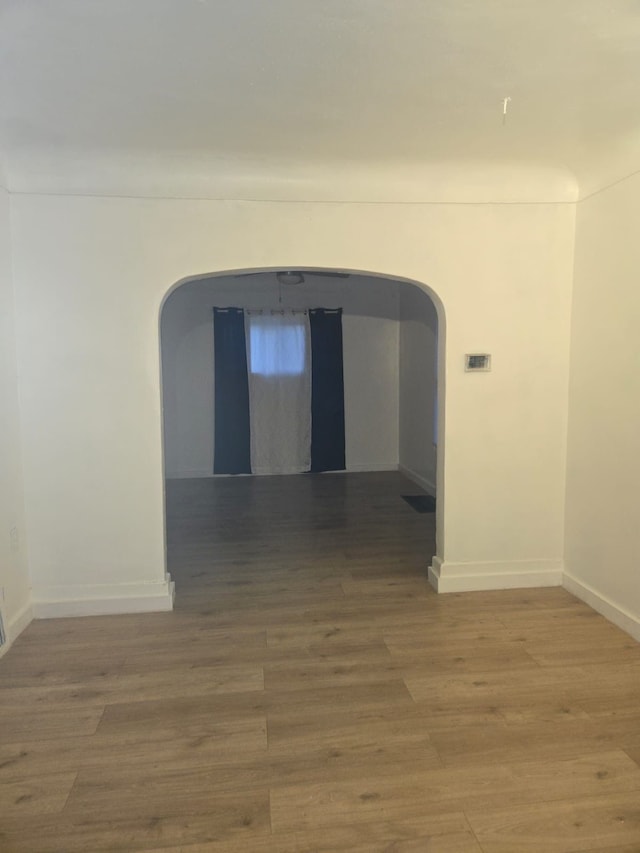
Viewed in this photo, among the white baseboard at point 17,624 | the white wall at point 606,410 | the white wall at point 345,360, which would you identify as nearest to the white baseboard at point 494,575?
the white wall at point 606,410

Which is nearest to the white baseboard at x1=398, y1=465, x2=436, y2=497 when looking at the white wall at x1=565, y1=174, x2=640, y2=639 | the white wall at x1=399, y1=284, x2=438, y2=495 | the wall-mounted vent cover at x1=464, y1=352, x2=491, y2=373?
the white wall at x1=399, y1=284, x2=438, y2=495

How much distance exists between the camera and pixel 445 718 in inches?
88.0

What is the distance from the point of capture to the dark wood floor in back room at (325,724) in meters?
1.73

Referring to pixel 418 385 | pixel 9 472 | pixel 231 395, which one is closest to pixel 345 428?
pixel 418 385

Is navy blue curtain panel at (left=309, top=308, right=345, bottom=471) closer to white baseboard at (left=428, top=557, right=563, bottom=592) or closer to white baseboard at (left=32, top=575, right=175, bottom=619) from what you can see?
white baseboard at (left=428, top=557, right=563, bottom=592)

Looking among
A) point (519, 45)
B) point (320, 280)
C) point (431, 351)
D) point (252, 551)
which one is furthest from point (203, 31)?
point (320, 280)

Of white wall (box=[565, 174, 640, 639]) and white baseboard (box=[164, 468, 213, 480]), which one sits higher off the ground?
white wall (box=[565, 174, 640, 639])

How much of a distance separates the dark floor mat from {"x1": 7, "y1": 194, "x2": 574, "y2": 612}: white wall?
191 centimetres

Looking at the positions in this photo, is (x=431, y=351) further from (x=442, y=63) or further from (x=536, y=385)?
(x=442, y=63)

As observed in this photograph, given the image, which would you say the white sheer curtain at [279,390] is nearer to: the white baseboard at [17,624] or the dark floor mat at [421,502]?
the dark floor mat at [421,502]

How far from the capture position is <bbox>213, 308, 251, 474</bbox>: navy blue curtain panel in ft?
22.8

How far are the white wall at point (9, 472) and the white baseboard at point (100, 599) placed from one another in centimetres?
10

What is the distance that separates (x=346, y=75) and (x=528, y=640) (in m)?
2.69

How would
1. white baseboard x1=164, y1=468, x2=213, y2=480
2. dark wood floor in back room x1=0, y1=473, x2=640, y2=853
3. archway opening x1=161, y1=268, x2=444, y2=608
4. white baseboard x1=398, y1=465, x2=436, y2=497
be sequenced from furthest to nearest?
white baseboard x1=164, y1=468, x2=213, y2=480 → white baseboard x1=398, y1=465, x2=436, y2=497 → archway opening x1=161, y1=268, x2=444, y2=608 → dark wood floor in back room x1=0, y1=473, x2=640, y2=853
